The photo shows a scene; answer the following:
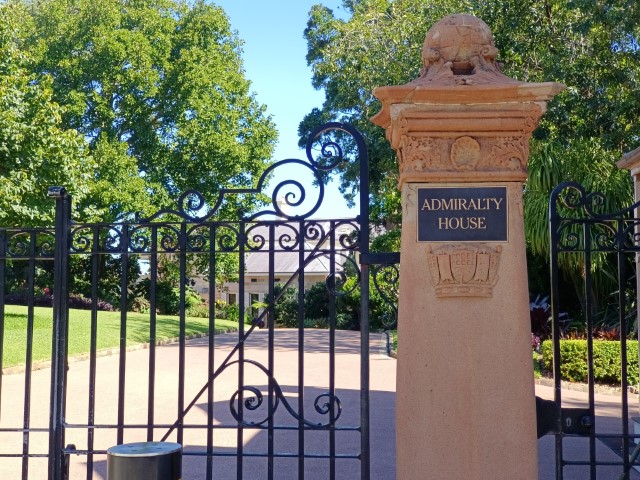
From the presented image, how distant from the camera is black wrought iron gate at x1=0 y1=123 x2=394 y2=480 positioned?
457 centimetres

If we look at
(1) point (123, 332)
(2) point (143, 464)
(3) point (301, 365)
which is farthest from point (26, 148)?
(2) point (143, 464)

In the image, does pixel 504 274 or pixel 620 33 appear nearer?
pixel 504 274

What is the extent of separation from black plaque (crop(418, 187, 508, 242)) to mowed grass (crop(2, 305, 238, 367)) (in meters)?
11.2

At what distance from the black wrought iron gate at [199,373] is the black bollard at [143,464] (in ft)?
2.23

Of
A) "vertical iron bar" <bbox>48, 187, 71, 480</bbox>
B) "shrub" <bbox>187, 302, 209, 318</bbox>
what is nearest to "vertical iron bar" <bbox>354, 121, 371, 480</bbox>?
"vertical iron bar" <bbox>48, 187, 71, 480</bbox>

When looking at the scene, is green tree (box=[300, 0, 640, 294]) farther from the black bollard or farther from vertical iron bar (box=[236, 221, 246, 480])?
the black bollard

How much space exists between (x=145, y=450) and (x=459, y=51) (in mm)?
2791

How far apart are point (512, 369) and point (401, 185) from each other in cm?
118

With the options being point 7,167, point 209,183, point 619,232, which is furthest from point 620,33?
point 209,183

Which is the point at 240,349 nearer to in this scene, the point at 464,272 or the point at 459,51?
the point at 464,272

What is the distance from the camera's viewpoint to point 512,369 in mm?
3844

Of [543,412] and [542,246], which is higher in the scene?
[542,246]

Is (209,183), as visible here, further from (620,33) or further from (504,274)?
(504,274)

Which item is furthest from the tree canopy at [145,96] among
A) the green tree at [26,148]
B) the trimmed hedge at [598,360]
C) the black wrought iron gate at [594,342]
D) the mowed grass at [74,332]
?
the trimmed hedge at [598,360]
